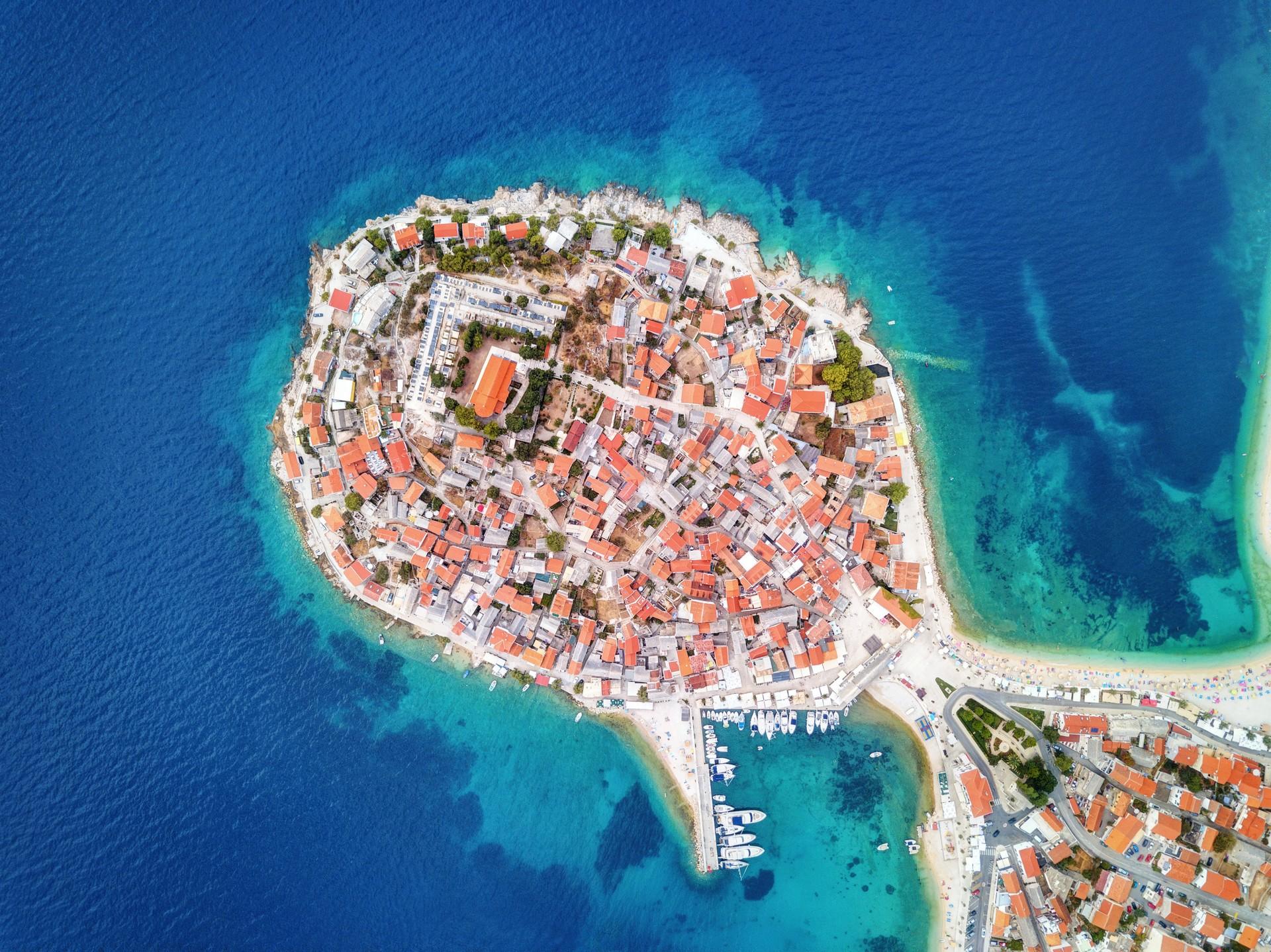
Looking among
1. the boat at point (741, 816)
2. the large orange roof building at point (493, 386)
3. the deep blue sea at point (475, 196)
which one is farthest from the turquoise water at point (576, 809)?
the large orange roof building at point (493, 386)

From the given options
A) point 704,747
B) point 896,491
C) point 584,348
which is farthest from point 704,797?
point 584,348

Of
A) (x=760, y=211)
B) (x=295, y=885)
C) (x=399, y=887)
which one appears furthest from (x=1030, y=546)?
(x=295, y=885)

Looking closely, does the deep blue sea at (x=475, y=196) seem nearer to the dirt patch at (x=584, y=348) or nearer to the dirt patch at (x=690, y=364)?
the dirt patch at (x=690, y=364)

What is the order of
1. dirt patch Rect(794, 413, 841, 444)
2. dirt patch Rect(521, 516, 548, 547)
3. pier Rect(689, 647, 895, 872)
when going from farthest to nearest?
dirt patch Rect(521, 516, 548, 547)
pier Rect(689, 647, 895, 872)
dirt patch Rect(794, 413, 841, 444)

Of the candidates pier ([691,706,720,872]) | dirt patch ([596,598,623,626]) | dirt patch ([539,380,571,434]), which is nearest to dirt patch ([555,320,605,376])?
dirt patch ([539,380,571,434])

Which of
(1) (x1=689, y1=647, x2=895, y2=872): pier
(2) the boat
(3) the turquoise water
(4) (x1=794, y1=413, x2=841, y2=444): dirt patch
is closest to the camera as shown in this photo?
(4) (x1=794, y1=413, x2=841, y2=444): dirt patch

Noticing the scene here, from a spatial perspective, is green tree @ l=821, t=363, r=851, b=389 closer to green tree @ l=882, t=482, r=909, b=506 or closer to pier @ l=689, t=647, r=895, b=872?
green tree @ l=882, t=482, r=909, b=506
